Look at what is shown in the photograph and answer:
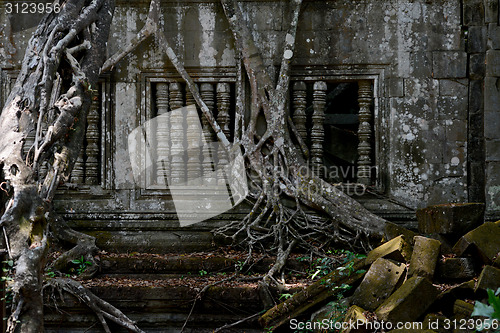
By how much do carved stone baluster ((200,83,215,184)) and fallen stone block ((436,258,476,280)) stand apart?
107 inches

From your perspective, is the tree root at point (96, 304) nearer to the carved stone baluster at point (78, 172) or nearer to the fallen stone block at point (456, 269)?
the carved stone baluster at point (78, 172)

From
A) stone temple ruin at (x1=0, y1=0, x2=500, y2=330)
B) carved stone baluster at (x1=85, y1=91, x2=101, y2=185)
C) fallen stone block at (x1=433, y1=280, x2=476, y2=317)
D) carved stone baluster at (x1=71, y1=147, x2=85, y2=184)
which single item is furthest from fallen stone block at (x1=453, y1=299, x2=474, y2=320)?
carved stone baluster at (x1=71, y1=147, x2=85, y2=184)

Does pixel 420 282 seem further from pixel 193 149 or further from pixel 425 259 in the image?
pixel 193 149

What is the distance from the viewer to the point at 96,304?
4.30m

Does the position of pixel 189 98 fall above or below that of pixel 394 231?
above

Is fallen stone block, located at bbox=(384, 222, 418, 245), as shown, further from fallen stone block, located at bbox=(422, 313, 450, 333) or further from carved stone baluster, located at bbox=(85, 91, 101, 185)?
carved stone baluster, located at bbox=(85, 91, 101, 185)

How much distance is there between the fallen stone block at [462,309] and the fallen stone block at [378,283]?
0.44 metres

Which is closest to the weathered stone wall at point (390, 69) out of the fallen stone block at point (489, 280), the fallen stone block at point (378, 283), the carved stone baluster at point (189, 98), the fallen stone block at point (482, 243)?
the carved stone baluster at point (189, 98)

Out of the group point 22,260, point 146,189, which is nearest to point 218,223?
point 146,189

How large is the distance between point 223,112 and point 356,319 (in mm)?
2975

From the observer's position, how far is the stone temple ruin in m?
5.70

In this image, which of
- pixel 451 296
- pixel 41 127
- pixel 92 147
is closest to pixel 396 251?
pixel 451 296

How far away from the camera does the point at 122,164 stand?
5.87 metres

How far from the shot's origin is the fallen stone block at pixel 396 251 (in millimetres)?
4004
